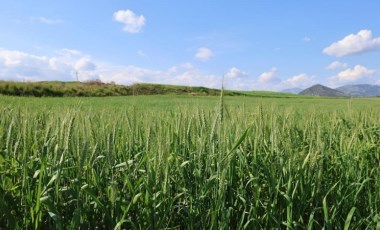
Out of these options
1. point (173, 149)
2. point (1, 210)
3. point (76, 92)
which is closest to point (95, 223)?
point (1, 210)

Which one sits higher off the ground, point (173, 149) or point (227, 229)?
point (173, 149)

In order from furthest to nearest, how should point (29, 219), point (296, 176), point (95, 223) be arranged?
1. point (296, 176)
2. point (95, 223)
3. point (29, 219)

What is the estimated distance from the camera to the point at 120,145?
354 cm

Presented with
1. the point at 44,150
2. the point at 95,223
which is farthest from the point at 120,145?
the point at 95,223

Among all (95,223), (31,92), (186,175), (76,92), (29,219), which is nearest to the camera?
(29,219)

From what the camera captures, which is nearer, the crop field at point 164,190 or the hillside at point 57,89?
the crop field at point 164,190

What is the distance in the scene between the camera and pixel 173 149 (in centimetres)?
329

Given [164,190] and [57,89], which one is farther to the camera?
[57,89]

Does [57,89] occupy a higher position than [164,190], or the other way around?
[164,190]

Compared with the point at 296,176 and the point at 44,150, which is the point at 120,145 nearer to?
the point at 44,150

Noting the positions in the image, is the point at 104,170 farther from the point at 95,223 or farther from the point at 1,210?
the point at 1,210

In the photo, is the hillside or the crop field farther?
the hillside

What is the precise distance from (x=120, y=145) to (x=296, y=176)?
5.52ft

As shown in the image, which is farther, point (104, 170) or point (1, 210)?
→ point (104, 170)
